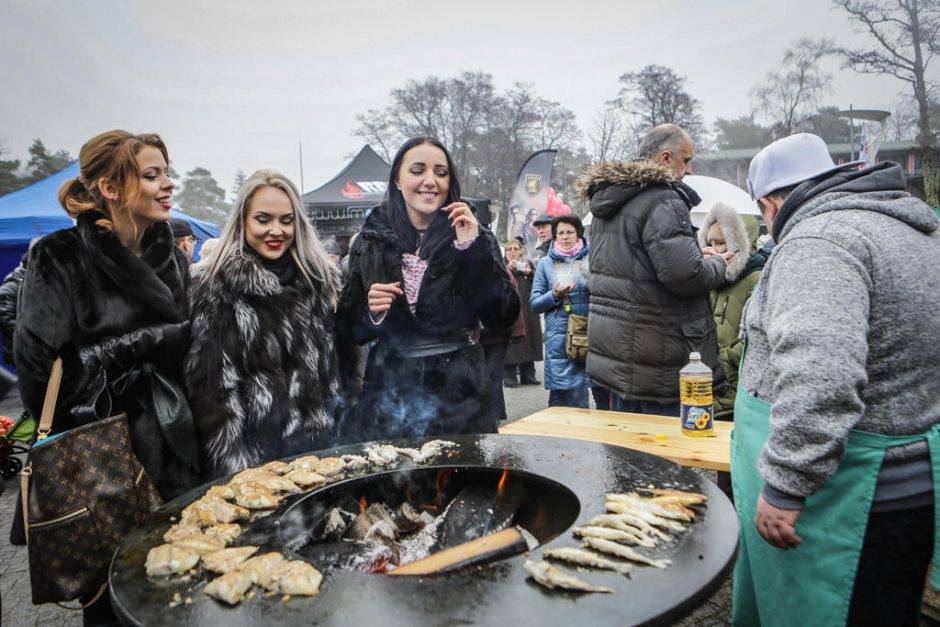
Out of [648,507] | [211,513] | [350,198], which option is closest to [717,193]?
[648,507]

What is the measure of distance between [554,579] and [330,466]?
46.2 inches

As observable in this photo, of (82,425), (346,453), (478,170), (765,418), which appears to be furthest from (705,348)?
(478,170)

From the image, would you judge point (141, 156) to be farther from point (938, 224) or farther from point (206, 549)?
point (938, 224)

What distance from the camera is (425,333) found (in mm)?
2875

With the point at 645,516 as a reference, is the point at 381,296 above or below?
above

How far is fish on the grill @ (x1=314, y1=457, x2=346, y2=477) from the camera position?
85.2 inches

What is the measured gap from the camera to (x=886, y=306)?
1711 millimetres

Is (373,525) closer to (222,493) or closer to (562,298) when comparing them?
(222,493)

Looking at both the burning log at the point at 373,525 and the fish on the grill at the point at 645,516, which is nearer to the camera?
the fish on the grill at the point at 645,516

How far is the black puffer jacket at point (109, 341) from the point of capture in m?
2.17

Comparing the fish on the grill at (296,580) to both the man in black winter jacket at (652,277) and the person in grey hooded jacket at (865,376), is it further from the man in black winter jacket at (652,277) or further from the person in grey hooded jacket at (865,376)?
the man in black winter jacket at (652,277)

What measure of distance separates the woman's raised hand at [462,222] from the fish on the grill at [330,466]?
4.00 ft

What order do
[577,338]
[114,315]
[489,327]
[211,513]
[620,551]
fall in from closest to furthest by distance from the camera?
[620,551] → [211,513] → [114,315] → [489,327] → [577,338]

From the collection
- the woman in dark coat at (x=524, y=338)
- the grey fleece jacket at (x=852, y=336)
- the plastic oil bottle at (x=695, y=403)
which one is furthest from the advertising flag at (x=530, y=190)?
the grey fleece jacket at (x=852, y=336)
